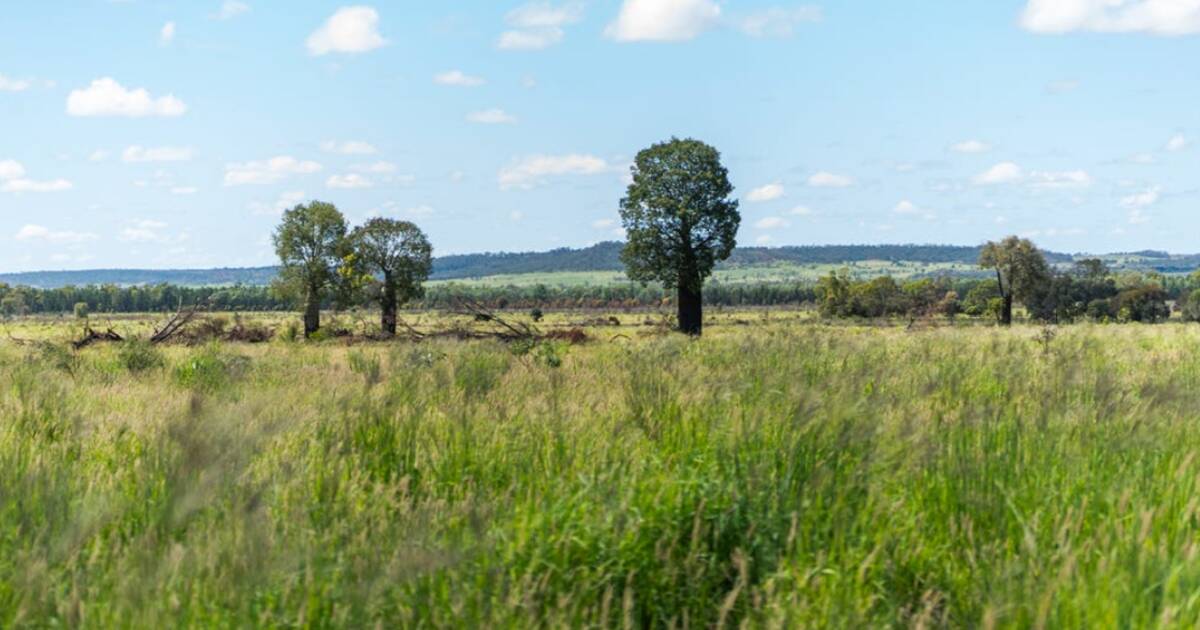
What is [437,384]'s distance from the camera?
1031 centimetres

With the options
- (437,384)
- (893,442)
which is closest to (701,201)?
(437,384)

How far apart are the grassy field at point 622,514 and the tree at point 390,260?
57169 mm

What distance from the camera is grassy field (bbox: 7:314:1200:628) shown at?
12.6 ft

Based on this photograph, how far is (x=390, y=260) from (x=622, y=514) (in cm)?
6186

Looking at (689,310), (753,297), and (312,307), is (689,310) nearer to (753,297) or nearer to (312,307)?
(312,307)

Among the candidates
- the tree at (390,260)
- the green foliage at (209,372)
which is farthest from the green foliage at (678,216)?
the green foliage at (209,372)

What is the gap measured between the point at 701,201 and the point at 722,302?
12370cm

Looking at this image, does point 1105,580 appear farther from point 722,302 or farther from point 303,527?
point 722,302

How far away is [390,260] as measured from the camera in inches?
2559

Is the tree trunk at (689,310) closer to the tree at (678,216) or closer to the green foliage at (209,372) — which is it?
the tree at (678,216)

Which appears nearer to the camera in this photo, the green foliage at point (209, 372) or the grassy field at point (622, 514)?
the grassy field at point (622, 514)

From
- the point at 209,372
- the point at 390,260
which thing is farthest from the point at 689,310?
the point at 209,372

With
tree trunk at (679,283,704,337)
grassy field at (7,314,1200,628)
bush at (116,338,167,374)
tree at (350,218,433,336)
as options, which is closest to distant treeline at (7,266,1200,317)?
tree at (350,218,433,336)

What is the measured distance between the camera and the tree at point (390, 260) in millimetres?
64438
